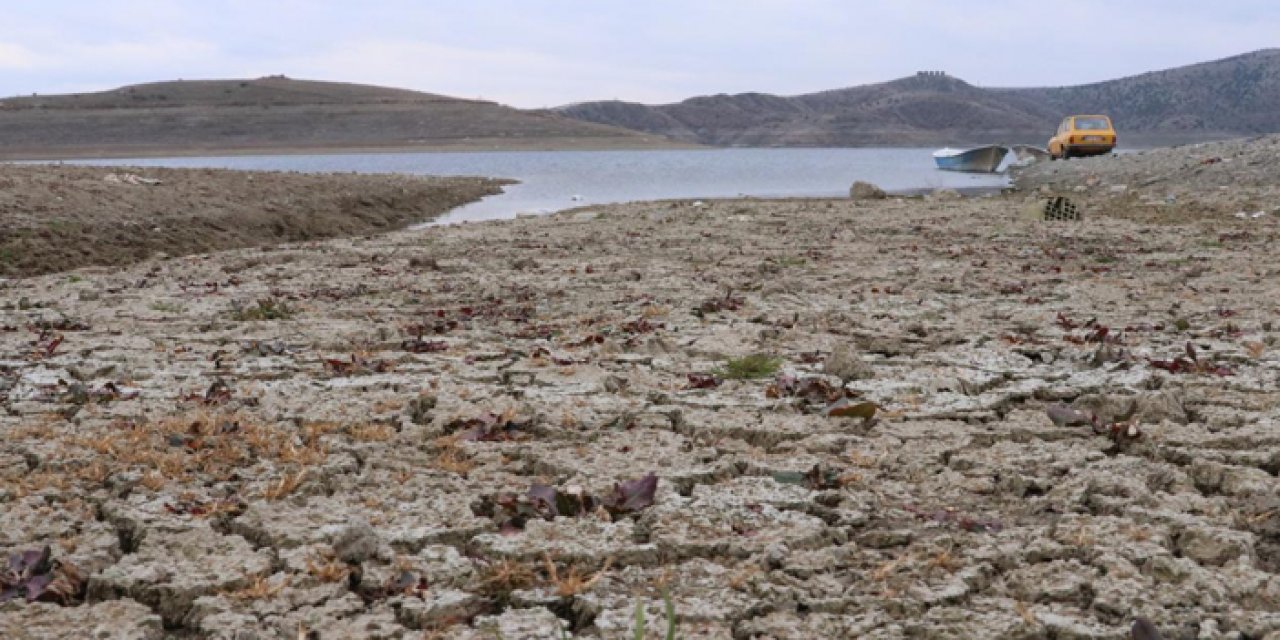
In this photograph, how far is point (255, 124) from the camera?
7469cm

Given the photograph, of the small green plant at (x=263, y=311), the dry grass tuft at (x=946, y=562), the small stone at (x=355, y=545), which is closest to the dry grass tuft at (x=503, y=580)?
the small stone at (x=355, y=545)

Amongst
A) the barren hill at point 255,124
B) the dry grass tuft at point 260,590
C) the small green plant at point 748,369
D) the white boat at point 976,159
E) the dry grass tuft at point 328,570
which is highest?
the barren hill at point 255,124

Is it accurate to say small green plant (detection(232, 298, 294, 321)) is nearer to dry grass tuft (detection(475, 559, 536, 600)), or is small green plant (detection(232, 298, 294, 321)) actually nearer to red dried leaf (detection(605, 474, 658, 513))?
red dried leaf (detection(605, 474, 658, 513))

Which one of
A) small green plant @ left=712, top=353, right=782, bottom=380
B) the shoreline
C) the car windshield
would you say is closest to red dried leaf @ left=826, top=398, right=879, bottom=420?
small green plant @ left=712, top=353, right=782, bottom=380

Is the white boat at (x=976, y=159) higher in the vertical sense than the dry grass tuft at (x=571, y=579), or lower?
higher

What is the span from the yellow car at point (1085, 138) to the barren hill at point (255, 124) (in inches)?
1781

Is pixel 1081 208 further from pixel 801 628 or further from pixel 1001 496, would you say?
pixel 801 628

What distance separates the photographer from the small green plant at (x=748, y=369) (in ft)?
Result: 16.8

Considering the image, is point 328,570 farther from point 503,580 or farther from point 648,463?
point 648,463

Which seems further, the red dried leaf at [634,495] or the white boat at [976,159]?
the white boat at [976,159]

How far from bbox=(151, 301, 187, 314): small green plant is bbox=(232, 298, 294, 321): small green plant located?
344 mm

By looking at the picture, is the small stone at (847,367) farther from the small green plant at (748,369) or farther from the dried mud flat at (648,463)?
the small green plant at (748,369)

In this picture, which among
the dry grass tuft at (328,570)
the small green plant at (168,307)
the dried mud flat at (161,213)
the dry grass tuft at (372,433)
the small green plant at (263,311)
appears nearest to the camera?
the dry grass tuft at (328,570)

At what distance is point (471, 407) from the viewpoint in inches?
179
